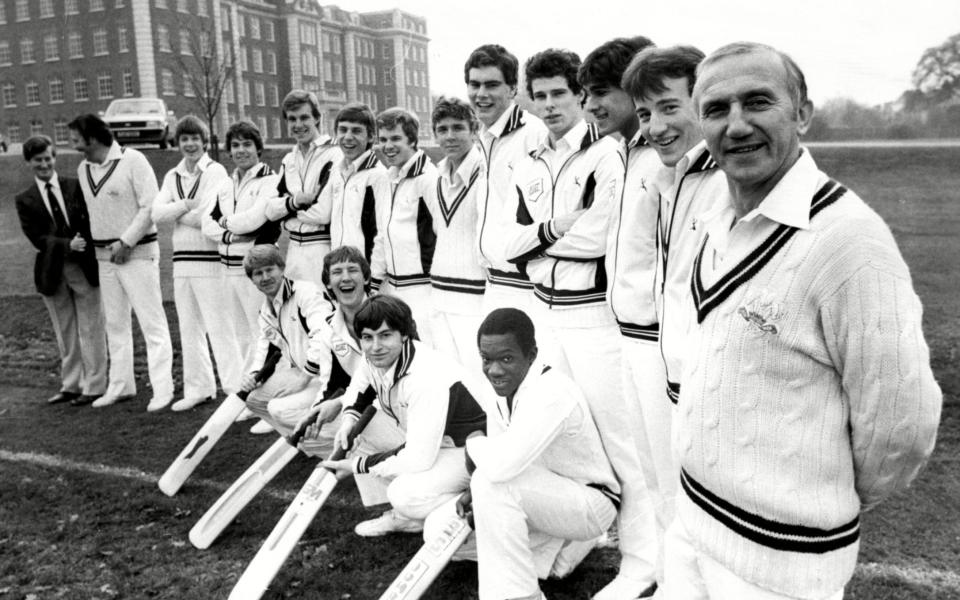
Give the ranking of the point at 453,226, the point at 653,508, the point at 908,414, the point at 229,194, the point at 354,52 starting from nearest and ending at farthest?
the point at 908,414
the point at 653,508
the point at 453,226
the point at 229,194
the point at 354,52

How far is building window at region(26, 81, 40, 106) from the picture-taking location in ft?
133

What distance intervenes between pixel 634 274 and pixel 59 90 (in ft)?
146

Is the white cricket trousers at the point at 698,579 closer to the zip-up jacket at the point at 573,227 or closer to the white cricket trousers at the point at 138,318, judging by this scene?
the zip-up jacket at the point at 573,227

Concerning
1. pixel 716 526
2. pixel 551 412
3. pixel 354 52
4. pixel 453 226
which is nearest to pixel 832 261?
pixel 716 526

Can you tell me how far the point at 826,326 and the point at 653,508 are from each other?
1960 millimetres

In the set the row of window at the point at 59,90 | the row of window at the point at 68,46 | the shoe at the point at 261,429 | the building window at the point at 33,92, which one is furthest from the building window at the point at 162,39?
the shoe at the point at 261,429

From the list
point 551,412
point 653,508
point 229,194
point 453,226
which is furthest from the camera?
point 229,194

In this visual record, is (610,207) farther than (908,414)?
Yes

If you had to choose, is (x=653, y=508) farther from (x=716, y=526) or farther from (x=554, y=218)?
(x=716, y=526)

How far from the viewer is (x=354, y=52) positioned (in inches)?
1563

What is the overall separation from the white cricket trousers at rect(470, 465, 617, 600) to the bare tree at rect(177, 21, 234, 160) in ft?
72.3

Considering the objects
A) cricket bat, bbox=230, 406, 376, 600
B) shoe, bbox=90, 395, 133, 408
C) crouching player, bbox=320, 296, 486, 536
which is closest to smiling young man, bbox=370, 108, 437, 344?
crouching player, bbox=320, 296, 486, 536

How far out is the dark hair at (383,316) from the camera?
377 cm

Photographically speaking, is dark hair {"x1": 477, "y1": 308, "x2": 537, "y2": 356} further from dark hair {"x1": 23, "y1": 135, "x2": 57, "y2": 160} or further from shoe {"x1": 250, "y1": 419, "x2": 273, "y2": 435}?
dark hair {"x1": 23, "y1": 135, "x2": 57, "y2": 160}
